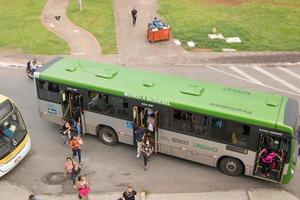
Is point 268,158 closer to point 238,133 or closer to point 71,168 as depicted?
point 238,133

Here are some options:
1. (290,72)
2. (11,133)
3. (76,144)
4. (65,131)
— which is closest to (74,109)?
(65,131)

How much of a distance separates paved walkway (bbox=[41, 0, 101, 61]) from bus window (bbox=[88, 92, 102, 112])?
10401mm

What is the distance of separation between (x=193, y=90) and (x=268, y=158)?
153 inches

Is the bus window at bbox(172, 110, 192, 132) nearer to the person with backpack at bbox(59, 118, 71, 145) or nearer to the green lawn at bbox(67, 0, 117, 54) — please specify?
the person with backpack at bbox(59, 118, 71, 145)

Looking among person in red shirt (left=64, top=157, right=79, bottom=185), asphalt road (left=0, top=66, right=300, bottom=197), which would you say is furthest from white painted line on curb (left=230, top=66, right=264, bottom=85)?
person in red shirt (left=64, top=157, right=79, bottom=185)

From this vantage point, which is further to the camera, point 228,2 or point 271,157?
point 228,2

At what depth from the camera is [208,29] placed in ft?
107

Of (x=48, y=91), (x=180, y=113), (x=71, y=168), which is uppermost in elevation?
(x=180, y=113)

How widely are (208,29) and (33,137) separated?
17.1 m

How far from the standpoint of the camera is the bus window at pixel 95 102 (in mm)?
18536

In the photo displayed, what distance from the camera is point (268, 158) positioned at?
1605cm

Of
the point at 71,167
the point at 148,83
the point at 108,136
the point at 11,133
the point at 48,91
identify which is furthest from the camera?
the point at 48,91

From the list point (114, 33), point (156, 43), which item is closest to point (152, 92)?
point (156, 43)

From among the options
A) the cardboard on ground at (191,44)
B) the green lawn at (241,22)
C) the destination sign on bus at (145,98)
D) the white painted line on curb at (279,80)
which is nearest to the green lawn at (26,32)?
the cardboard on ground at (191,44)
